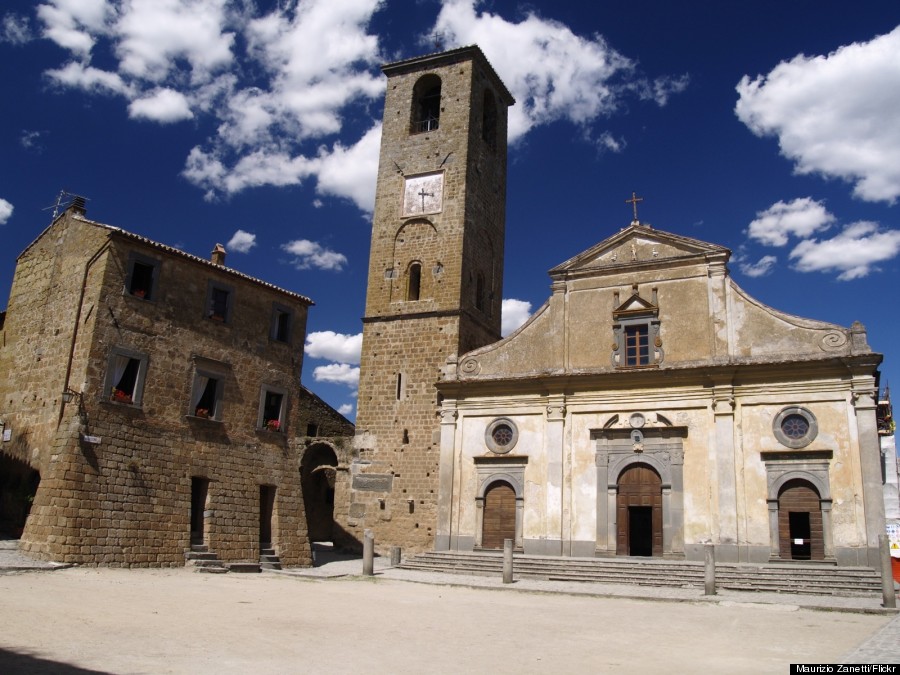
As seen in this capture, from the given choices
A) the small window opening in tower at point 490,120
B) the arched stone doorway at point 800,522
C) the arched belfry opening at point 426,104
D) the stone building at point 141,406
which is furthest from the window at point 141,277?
the arched stone doorway at point 800,522

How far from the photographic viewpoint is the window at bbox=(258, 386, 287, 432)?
2281 cm

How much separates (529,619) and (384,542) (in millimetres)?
13613

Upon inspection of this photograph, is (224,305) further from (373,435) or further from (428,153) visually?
(428,153)

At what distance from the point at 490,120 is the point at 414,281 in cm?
844

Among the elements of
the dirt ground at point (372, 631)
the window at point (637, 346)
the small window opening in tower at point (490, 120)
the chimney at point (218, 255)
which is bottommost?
the dirt ground at point (372, 631)

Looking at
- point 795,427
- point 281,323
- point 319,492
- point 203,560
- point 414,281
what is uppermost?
point 414,281

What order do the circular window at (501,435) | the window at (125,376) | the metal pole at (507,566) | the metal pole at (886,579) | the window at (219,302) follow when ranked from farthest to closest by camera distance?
the circular window at (501,435)
the window at (219,302)
the metal pole at (507,566)
the window at (125,376)
the metal pole at (886,579)

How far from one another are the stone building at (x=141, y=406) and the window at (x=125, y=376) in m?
0.04

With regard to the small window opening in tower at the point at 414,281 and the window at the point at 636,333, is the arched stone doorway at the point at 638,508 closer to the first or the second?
the window at the point at 636,333

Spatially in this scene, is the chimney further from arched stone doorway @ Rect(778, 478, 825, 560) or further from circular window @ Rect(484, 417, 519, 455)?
arched stone doorway @ Rect(778, 478, 825, 560)

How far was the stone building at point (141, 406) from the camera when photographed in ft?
59.0

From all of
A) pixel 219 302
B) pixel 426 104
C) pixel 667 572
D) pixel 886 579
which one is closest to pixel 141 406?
pixel 219 302

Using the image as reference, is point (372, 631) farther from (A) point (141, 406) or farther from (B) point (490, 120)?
(B) point (490, 120)

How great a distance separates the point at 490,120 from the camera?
104ft
